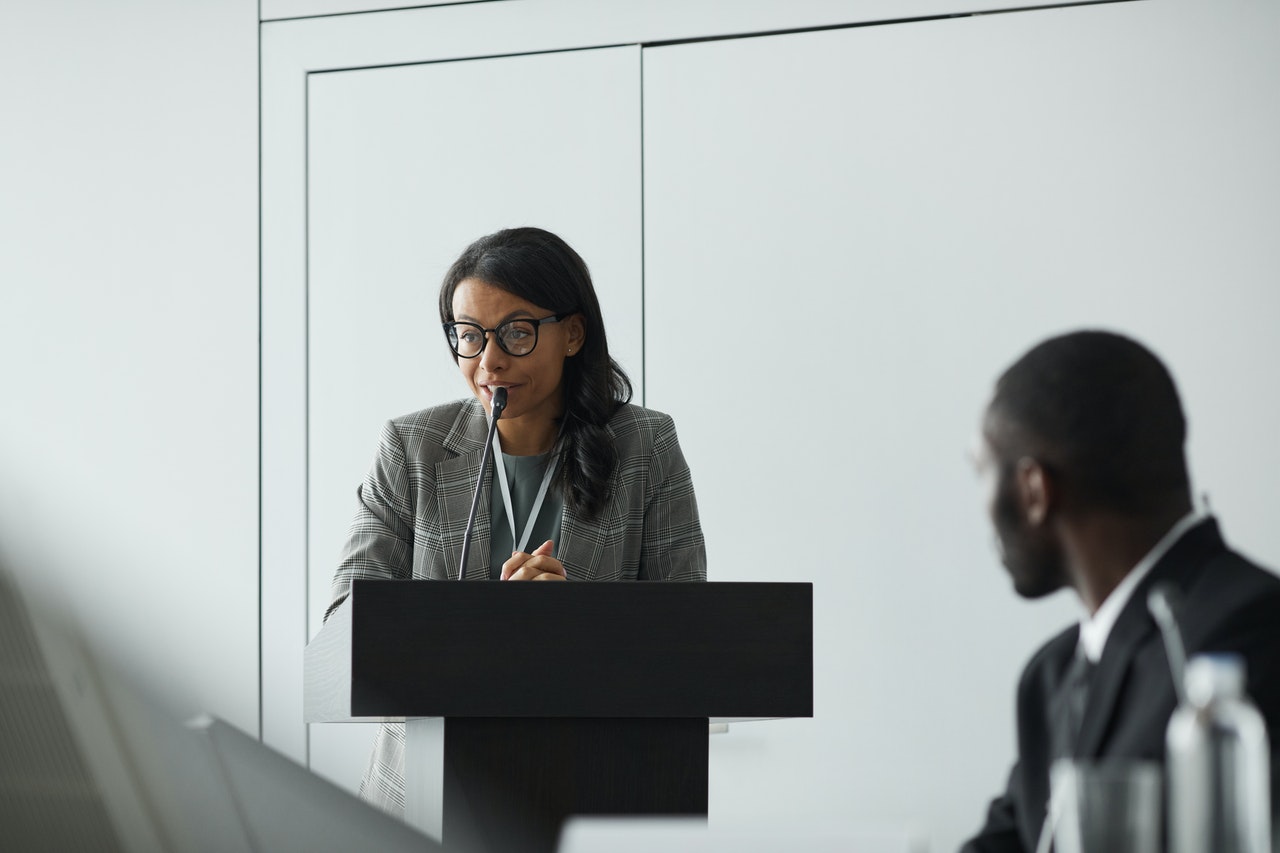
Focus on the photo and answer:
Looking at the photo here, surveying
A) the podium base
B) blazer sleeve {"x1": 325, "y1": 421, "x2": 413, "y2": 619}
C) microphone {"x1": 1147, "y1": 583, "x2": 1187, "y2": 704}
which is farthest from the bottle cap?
blazer sleeve {"x1": 325, "y1": 421, "x2": 413, "y2": 619}

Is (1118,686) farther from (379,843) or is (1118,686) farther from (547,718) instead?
(547,718)

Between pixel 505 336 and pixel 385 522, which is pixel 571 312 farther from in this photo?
pixel 385 522

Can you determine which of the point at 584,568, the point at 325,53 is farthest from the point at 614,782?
the point at 325,53

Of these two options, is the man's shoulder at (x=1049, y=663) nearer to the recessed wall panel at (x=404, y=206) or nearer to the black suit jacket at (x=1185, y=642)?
the black suit jacket at (x=1185, y=642)

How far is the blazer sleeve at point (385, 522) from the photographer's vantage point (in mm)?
2141

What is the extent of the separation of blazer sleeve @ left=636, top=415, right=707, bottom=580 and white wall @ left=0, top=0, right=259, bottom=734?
1890 mm

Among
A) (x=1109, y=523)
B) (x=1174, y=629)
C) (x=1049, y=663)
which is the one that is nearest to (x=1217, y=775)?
(x=1174, y=629)

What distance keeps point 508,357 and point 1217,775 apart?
4.86 ft

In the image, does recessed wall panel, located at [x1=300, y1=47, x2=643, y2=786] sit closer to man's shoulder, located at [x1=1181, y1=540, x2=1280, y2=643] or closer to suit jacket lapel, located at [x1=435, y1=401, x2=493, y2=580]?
suit jacket lapel, located at [x1=435, y1=401, x2=493, y2=580]

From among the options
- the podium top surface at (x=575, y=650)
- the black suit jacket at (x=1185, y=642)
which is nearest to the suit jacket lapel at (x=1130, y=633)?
the black suit jacket at (x=1185, y=642)

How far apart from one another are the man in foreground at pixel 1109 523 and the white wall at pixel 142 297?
9.90ft

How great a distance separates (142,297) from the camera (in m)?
3.94

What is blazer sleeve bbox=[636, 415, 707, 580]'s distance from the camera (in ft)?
7.32

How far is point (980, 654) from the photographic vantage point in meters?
3.32
